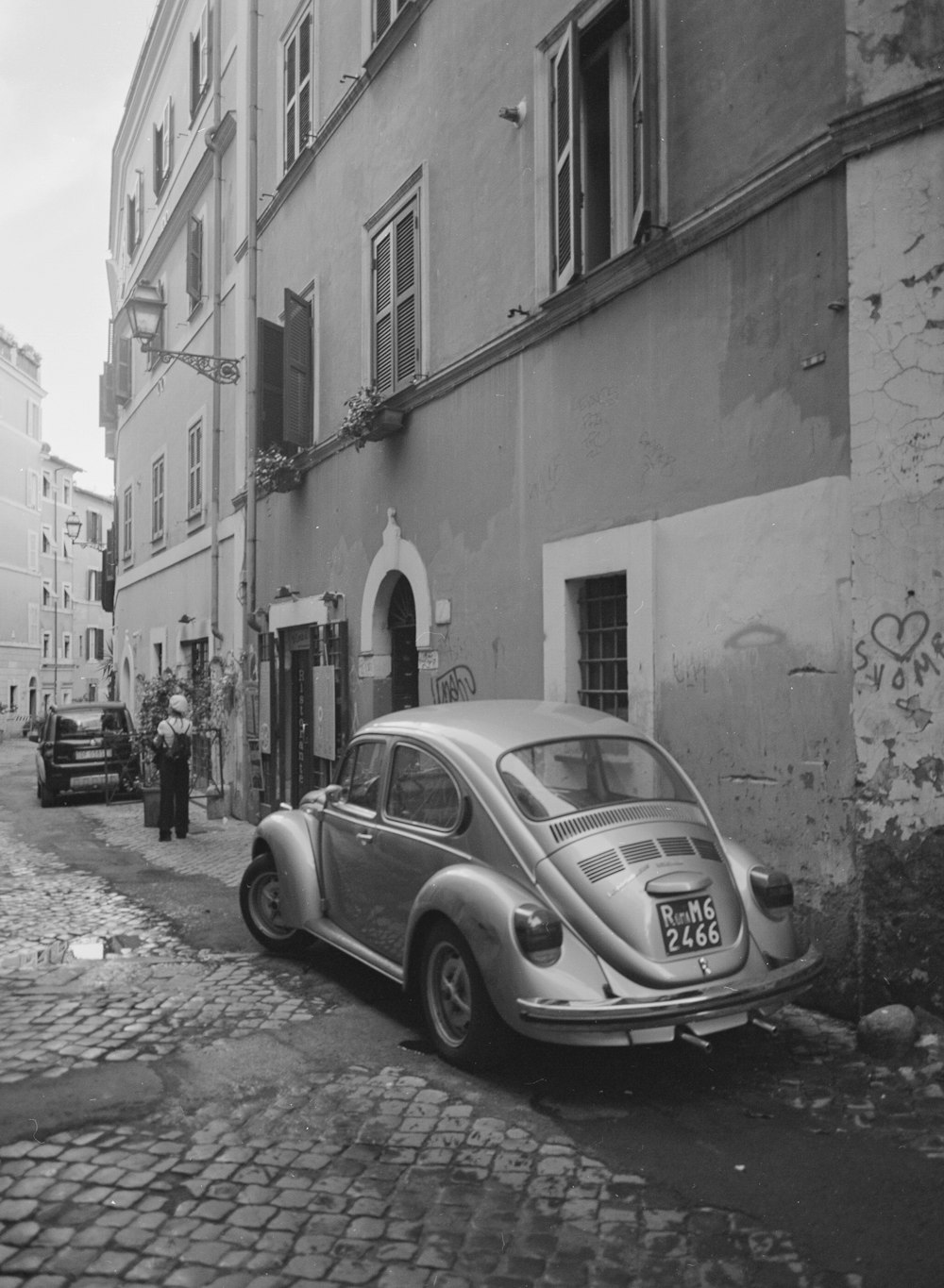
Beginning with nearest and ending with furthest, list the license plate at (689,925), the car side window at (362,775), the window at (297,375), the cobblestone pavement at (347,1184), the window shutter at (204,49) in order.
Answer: the cobblestone pavement at (347,1184) → the license plate at (689,925) → the car side window at (362,775) → the window at (297,375) → the window shutter at (204,49)

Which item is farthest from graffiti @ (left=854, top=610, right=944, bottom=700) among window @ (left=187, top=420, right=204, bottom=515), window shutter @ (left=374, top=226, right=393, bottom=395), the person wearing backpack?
window @ (left=187, top=420, right=204, bottom=515)

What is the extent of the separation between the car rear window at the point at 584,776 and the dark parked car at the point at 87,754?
1292cm

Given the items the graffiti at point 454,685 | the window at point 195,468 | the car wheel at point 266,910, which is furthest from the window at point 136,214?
the car wheel at point 266,910

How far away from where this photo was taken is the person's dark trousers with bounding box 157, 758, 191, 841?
12992mm

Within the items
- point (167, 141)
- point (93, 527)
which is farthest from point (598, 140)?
point (93, 527)

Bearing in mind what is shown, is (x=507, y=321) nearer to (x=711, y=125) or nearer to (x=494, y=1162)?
(x=711, y=125)

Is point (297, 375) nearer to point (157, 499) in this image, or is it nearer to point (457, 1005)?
point (157, 499)

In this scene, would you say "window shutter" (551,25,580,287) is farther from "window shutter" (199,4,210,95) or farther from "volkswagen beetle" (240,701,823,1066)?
"window shutter" (199,4,210,95)

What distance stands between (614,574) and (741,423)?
1566 mm

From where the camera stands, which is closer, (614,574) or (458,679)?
(614,574)

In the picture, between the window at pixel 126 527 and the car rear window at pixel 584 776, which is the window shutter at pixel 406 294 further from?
the window at pixel 126 527

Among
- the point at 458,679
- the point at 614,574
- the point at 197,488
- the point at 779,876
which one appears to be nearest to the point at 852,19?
the point at 614,574

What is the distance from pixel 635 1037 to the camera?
4.46m

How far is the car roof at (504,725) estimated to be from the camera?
554cm
